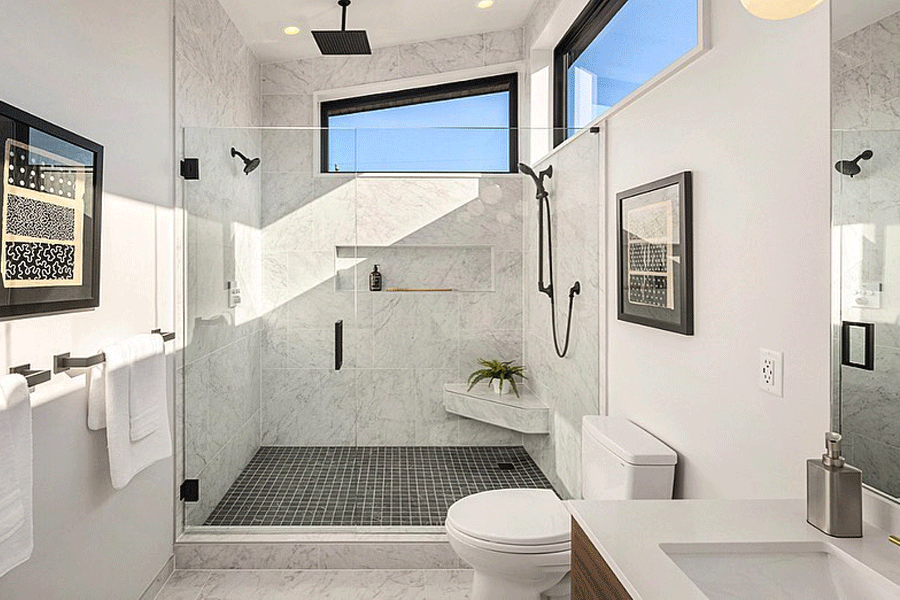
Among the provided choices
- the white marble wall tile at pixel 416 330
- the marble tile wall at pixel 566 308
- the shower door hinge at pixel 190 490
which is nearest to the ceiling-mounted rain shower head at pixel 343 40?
the marble tile wall at pixel 566 308

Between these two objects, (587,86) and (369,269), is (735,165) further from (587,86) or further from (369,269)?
(587,86)

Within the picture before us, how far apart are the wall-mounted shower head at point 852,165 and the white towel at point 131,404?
6.66 feet

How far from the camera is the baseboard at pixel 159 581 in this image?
266cm

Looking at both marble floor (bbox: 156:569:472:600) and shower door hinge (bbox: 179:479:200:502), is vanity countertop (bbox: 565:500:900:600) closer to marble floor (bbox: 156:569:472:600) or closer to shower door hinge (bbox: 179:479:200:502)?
marble floor (bbox: 156:569:472:600)

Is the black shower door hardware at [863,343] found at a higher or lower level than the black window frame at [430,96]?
lower

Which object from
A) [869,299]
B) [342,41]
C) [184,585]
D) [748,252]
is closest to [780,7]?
[869,299]

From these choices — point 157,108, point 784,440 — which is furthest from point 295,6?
point 784,440

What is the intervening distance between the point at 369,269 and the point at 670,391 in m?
1.43

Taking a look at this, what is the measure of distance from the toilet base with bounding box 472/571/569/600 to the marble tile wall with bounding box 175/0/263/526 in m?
1.32

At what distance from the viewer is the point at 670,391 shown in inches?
88.8

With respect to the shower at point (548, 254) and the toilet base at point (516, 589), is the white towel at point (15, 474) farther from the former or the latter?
the shower at point (548, 254)

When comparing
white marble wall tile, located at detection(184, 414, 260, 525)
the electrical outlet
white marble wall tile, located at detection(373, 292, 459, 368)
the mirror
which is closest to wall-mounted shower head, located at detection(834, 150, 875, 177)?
the mirror

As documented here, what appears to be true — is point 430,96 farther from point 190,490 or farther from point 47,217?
point 47,217

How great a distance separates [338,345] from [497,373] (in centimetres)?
74
